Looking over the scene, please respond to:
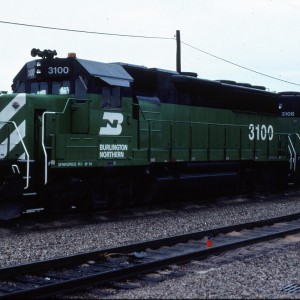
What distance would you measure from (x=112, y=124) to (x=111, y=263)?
19.6 feet

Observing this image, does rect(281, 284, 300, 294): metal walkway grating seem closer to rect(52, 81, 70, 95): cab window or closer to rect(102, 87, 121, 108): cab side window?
rect(102, 87, 121, 108): cab side window

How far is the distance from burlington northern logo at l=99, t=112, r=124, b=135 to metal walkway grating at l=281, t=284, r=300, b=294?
743 centimetres

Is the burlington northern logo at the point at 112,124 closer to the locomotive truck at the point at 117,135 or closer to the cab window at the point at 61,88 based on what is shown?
the locomotive truck at the point at 117,135

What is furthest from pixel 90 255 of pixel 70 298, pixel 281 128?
pixel 281 128

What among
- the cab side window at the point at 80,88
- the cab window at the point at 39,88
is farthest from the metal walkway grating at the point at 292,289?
the cab window at the point at 39,88

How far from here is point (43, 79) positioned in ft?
45.3

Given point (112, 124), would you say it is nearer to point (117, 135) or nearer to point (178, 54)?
point (117, 135)

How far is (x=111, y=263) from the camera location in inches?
332

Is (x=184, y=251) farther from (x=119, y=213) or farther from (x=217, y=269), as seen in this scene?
(x=119, y=213)

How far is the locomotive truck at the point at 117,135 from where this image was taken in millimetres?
12633

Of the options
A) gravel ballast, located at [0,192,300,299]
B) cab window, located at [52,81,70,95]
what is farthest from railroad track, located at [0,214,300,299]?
cab window, located at [52,81,70,95]

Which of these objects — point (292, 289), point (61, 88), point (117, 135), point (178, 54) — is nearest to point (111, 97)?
point (117, 135)

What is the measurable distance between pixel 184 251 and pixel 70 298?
3288mm

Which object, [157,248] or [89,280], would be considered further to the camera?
[157,248]
